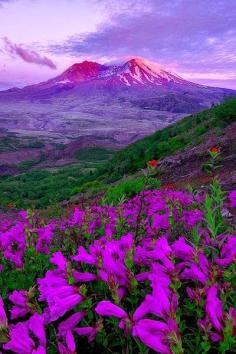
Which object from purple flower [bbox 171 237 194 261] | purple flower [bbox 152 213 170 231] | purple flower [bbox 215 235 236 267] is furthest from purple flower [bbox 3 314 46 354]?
purple flower [bbox 152 213 170 231]

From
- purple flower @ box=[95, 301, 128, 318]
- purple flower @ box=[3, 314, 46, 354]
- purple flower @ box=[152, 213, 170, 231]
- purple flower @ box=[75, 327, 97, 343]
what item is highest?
purple flower @ box=[95, 301, 128, 318]

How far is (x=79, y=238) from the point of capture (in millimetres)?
3486

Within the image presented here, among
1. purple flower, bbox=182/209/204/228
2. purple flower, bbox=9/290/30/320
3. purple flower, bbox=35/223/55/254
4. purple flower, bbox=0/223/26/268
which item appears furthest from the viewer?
purple flower, bbox=35/223/55/254

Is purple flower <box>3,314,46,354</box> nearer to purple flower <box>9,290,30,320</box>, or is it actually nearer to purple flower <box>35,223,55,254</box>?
purple flower <box>9,290,30,320</box>

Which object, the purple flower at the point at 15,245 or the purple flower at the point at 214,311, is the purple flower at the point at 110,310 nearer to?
the purple flower at the point at 214,311

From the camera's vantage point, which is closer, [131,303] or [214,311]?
[214,311]

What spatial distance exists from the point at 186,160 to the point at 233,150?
2.67 m

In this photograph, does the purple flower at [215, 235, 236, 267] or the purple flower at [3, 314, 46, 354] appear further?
the purple flower at [215, 235, 236, 267]

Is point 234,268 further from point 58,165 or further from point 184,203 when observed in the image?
point 58,165

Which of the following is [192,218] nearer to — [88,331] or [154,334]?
[88,331]

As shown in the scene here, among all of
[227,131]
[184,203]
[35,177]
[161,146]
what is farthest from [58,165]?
[184,203]

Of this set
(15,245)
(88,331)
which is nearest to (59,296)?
(88,331)

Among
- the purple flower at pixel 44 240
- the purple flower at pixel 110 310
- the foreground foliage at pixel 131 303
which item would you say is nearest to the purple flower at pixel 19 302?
the foreground foliage at pixel 131 303

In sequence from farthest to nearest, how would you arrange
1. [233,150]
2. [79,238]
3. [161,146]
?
[161,146] < [233,150] < [79,238]
